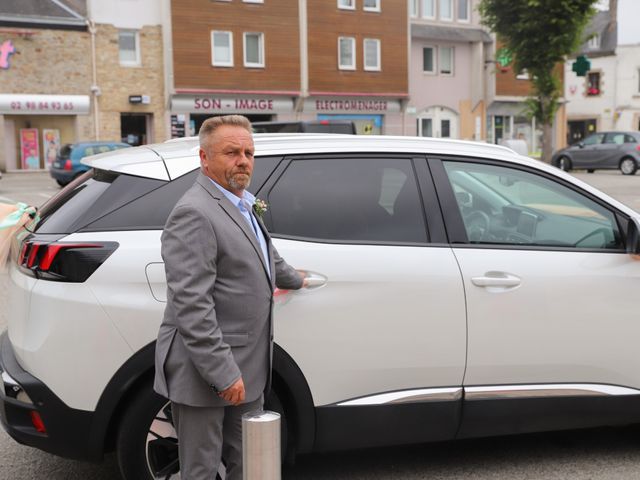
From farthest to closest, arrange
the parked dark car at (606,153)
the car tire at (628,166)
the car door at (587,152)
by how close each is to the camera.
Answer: the car door at (587,152)
the parked dark car at (606,153)
the car tire at (628,166)

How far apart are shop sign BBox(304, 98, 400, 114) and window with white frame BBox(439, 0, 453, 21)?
618cm

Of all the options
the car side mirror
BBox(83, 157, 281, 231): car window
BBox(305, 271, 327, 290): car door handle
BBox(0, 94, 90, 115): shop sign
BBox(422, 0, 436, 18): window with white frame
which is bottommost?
BBox(305, 271, 327, 290): car door handle

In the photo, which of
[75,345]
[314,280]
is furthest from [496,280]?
[75,345]

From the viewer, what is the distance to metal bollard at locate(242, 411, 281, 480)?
8.46 ft

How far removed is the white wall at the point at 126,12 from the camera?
34.7 meters

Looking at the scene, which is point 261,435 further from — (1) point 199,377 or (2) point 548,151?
A: (2) point 548,151

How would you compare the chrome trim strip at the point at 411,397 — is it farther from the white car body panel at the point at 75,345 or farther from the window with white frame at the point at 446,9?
the window with white frame at the point at 446,9

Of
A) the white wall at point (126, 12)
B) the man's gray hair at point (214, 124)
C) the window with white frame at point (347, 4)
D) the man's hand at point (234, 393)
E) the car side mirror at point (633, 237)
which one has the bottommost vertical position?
the man's hand at point (234, 393)

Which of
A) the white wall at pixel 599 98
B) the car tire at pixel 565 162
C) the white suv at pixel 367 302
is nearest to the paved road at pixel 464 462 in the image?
the white suv at pixel 367 302

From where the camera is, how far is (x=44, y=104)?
→ 33719 mm

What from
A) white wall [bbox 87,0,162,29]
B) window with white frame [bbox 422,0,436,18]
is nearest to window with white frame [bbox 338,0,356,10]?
window with white frame [bbox 422,0,436,18]

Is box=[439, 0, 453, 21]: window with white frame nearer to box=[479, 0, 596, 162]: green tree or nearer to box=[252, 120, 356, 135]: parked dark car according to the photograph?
box=[479, 0, 596, 162]: green tree

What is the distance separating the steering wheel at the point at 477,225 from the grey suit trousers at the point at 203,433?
1.48m

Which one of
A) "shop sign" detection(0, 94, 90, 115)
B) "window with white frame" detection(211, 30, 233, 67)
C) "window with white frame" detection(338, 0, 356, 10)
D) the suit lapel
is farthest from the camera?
"window with white frame" detection(338, 0, 356, 10)
